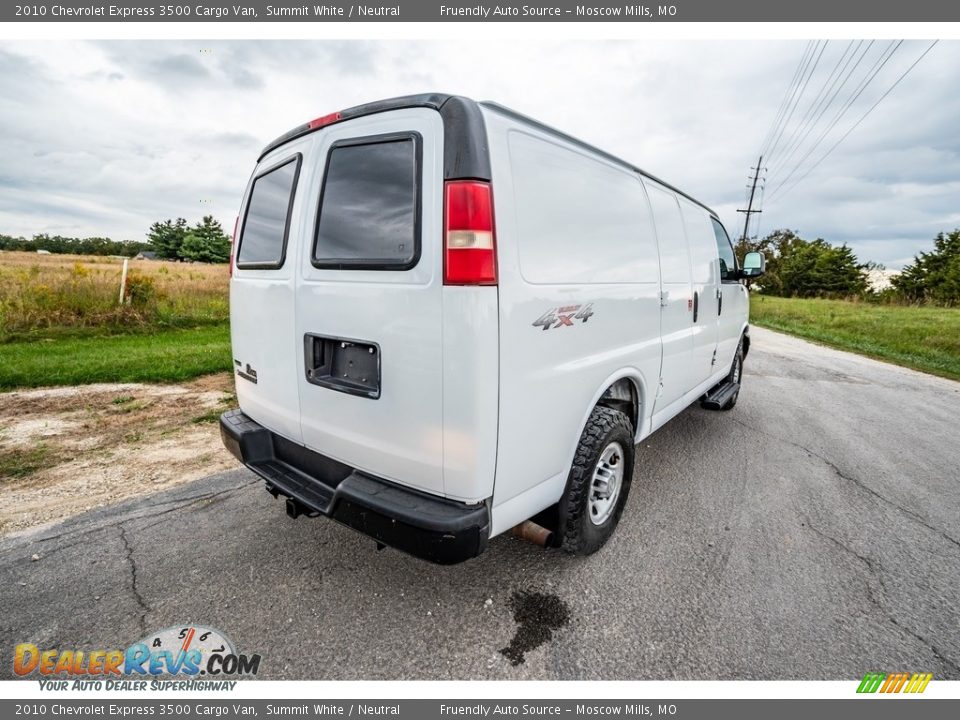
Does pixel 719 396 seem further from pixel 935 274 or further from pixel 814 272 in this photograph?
pixel 814 272

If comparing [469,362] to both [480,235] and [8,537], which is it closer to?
[480,235]

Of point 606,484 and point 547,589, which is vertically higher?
point 606,484

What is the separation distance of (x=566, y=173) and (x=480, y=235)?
0.84m

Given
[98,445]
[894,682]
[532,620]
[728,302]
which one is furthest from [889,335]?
[98,445]

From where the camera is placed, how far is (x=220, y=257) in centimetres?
6134

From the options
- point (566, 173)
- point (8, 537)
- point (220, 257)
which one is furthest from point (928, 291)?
point (220, 257)

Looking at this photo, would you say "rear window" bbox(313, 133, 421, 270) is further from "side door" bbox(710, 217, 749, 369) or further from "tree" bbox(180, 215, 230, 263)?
"tree" bbox(180, 215, 230, 263)

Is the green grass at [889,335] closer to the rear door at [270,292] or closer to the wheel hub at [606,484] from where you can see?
the wheel hub at [606,484]

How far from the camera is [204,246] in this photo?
62.0 m

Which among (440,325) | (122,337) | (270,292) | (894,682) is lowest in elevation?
(894,682)

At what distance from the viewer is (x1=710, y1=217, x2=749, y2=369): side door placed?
4.61 m

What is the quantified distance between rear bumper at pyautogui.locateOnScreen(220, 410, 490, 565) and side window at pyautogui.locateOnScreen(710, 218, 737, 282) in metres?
3.89

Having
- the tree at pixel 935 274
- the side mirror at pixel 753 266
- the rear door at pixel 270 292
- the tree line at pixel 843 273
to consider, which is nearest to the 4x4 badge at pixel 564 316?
the rear door at pixel 270 292

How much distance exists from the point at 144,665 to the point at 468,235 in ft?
7.22
